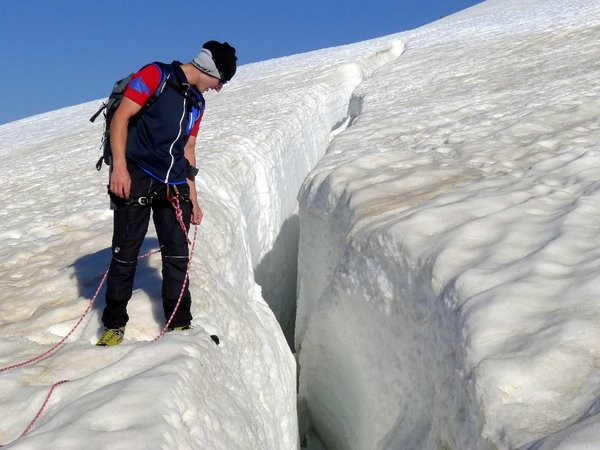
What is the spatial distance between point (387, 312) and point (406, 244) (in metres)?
0.38

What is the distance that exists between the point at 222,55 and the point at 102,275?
1615mm

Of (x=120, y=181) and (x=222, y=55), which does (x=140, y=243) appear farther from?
(x=222, y=55)

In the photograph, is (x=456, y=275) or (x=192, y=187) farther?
(x=192, y=187)

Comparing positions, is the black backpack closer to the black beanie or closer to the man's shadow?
the black beanie

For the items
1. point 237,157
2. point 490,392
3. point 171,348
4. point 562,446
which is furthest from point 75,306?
point 237,157

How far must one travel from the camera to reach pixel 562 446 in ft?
4.97

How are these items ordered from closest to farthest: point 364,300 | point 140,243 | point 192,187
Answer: point 140,243 → point 192,187 → point 364,300

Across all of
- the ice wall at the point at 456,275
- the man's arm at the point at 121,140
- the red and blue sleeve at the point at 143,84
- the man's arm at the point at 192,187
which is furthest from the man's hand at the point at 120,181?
the ice wall at the point at 456,275

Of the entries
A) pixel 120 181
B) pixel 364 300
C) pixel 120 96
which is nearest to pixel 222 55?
pixel 120 96

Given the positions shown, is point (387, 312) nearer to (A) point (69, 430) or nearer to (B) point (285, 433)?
(B) point (285, 433)

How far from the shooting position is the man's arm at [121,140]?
2684mm

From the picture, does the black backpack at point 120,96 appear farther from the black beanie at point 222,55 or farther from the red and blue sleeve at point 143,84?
the black beanie at point 222,55

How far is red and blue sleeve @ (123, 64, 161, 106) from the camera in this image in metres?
2.70

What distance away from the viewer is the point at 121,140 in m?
2.69
